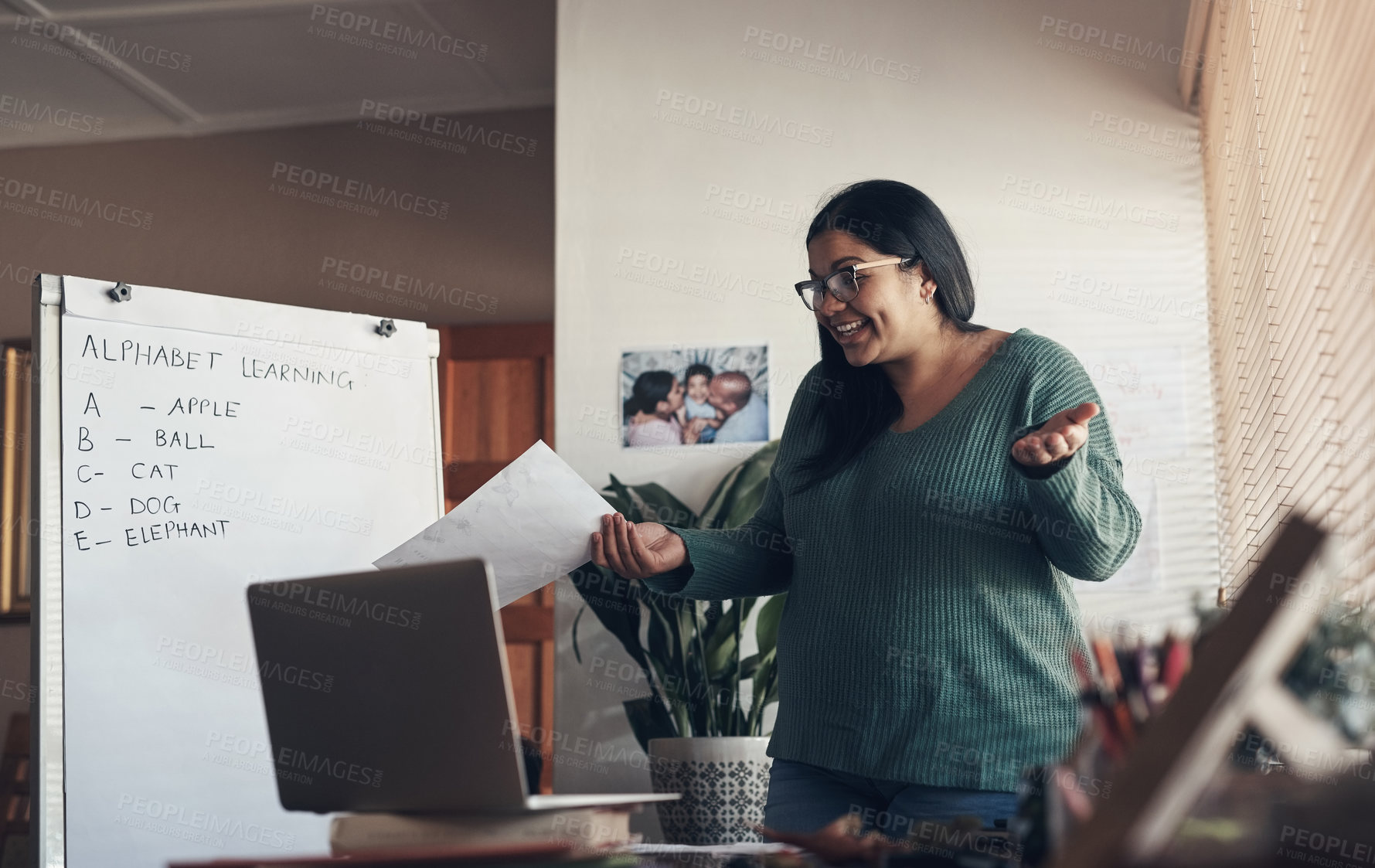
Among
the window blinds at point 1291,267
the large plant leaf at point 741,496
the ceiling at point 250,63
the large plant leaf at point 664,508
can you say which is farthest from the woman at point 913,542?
the ceiling at point 250,63

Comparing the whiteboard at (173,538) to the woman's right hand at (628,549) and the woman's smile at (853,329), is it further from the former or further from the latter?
the woman's smile at (853,329)

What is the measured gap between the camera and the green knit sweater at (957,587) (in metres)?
1.30

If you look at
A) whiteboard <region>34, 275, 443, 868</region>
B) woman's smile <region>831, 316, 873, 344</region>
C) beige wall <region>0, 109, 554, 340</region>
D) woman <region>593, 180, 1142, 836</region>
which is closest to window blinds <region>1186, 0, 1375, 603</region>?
woman <region>593, 180, 1142, 836</region>

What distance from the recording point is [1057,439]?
1146 mm

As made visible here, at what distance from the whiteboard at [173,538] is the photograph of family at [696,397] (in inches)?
A: 28.1

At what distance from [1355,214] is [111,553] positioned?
1928 millimetres

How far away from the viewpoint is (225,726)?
2002 millimetres

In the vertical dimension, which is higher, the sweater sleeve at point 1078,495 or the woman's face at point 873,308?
the woman's face at point 873,308

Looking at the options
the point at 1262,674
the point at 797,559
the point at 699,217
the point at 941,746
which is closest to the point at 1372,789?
the point at 1262,674

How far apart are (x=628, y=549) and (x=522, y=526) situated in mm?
144

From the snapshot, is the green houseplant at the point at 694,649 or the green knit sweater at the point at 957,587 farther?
the green houseplant at the point at 694,649

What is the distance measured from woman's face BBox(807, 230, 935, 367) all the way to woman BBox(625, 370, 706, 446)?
1.19 metres

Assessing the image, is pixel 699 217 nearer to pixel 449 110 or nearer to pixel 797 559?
pixel 797 559

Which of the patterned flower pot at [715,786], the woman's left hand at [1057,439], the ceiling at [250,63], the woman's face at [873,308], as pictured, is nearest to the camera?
the woman's left hand at [1057,439]
